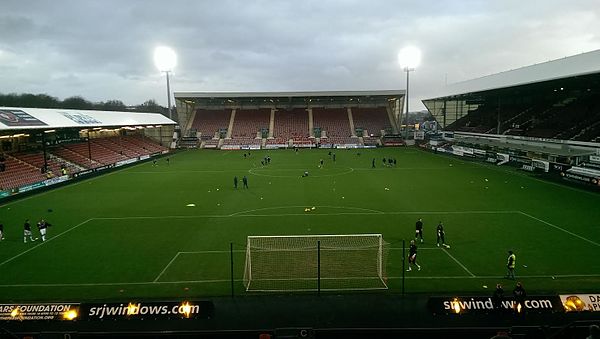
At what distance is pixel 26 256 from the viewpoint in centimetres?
1742

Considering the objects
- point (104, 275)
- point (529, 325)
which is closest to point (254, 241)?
point (104, 275)

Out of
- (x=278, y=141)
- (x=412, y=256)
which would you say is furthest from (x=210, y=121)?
(x=412, y=256)

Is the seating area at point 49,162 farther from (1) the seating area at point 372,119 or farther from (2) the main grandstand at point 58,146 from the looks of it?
(1) the seating area at point 372,119

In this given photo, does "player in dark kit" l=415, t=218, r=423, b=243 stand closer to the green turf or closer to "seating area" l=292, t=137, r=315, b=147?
the green turf

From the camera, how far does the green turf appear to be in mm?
14398

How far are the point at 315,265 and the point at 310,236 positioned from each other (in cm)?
132

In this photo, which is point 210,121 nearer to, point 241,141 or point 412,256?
point 241,141

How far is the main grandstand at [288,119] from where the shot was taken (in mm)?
79188

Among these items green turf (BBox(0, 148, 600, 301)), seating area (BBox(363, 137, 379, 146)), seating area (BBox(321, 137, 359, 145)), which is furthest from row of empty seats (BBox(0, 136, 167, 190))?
seating area (BBox(363, 137, 379, 146))

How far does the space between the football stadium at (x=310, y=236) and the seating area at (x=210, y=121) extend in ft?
90.6

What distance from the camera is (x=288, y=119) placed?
3457 inches

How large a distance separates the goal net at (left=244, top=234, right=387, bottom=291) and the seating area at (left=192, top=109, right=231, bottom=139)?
68.1 meters

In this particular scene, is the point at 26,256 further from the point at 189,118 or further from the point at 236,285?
the point at 189,118

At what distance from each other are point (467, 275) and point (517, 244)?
501 centimetres
